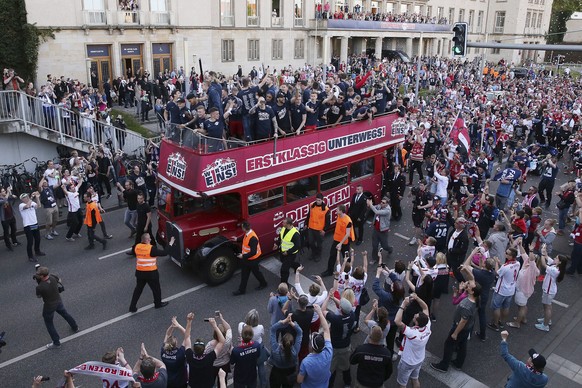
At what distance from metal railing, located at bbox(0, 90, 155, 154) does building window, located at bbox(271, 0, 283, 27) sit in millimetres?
23171

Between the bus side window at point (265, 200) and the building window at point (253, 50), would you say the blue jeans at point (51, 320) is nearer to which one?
the bus side window at point (265, 200)

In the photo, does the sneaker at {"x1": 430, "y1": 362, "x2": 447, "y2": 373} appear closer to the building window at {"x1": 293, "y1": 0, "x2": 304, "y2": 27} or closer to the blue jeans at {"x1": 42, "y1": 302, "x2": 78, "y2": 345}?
the blue jeans at {"x1": 42, "y1": 302, "x2": 78, "y2": 345}

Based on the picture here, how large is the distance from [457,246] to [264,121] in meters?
4.94

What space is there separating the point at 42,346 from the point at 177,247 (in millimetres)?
3028

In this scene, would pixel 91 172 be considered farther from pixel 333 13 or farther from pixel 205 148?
pixel 333 13

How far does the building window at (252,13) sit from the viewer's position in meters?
37.1

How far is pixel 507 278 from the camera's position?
8438mm

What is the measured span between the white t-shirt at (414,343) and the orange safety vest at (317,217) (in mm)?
4717

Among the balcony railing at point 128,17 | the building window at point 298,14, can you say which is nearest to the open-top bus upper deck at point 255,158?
the balcony railing at point 128,17

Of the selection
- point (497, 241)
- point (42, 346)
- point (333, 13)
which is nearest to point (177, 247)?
point (42, 346)

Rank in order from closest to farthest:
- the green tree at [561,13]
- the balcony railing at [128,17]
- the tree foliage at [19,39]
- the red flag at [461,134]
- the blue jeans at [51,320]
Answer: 1. the blue jeans at [51,320]
2. the red flag at [461,134]
3. the tree foliage at [19,39]
4. the balcony railing at [128,17]
5. the green tree at [561,13]

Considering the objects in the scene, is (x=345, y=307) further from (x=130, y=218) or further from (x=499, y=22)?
(x=499, y=22)

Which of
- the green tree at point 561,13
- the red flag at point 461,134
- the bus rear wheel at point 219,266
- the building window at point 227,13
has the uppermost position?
the green tree at point 561,13

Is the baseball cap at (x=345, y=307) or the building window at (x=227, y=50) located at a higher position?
the building window at (x=227, y=50)
